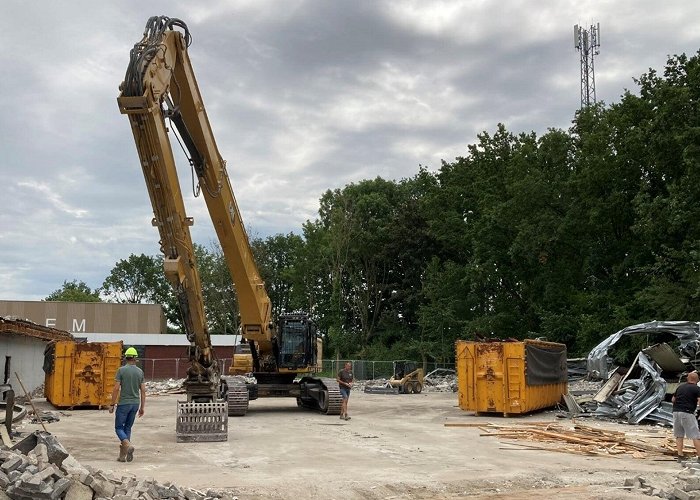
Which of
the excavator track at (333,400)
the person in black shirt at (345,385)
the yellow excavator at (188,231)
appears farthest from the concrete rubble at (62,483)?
the excavator track at (333,400)

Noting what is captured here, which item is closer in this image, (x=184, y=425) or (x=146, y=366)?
(x=184, y=425)

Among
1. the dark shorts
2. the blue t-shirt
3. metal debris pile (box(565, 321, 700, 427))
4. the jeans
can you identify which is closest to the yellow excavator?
the blue t-shirt

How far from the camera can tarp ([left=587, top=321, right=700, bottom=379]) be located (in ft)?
65.9

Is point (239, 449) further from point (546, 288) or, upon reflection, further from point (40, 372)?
point (546, 288)

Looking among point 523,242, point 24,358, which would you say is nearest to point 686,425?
point 24,358

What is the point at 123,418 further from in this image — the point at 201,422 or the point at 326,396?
the point at 326,396

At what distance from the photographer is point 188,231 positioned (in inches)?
541

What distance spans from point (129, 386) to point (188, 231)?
3.40 meters

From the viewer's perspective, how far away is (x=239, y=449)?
1355cm

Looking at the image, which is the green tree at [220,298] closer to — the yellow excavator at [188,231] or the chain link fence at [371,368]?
the chain link fence at [371,368]

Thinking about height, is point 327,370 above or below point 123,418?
below

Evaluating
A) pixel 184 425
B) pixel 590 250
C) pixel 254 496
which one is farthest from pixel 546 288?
pixel 254 496

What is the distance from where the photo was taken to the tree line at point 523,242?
30.6 m

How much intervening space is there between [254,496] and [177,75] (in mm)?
9206
